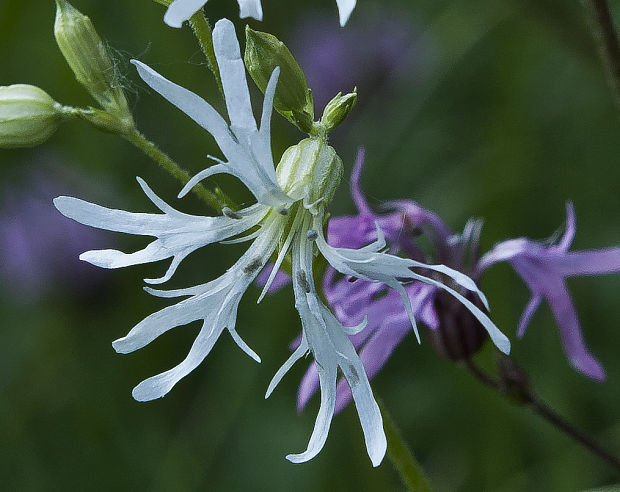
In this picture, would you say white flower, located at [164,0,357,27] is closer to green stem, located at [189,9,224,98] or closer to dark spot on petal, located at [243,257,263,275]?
green stem, located at [189,9,224,98]

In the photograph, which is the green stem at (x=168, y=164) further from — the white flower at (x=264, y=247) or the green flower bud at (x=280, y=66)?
the green flower bud at (x=280, y=66)

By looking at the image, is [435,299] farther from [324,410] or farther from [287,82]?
[287,82]

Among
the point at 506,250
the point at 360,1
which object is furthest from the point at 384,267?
the point at 360,1

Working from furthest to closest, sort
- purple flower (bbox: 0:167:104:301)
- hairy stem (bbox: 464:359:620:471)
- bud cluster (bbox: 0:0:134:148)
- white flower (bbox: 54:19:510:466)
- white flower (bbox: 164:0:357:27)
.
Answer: purple flower (bbox: 0:167:104:301) < hairy stem (bbox: 464:359:620:471) < bud cluster (bbox: 0:0:134:148) < white flower (bbox: 54:19:510:466) < white flower (bbox: 164:0:357:27)

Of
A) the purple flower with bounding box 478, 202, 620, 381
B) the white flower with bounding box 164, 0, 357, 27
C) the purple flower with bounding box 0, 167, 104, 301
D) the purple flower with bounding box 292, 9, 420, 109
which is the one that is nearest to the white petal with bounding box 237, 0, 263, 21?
the white flower with bounding box 164, 0, 357, 27

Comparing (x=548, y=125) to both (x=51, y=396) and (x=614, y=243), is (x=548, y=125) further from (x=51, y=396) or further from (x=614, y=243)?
(x=51, y=396)

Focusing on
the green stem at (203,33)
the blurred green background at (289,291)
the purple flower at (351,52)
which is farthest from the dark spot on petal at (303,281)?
the purple flower at (351,52)

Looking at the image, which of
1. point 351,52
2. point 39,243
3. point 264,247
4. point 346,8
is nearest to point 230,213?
point 264,247
